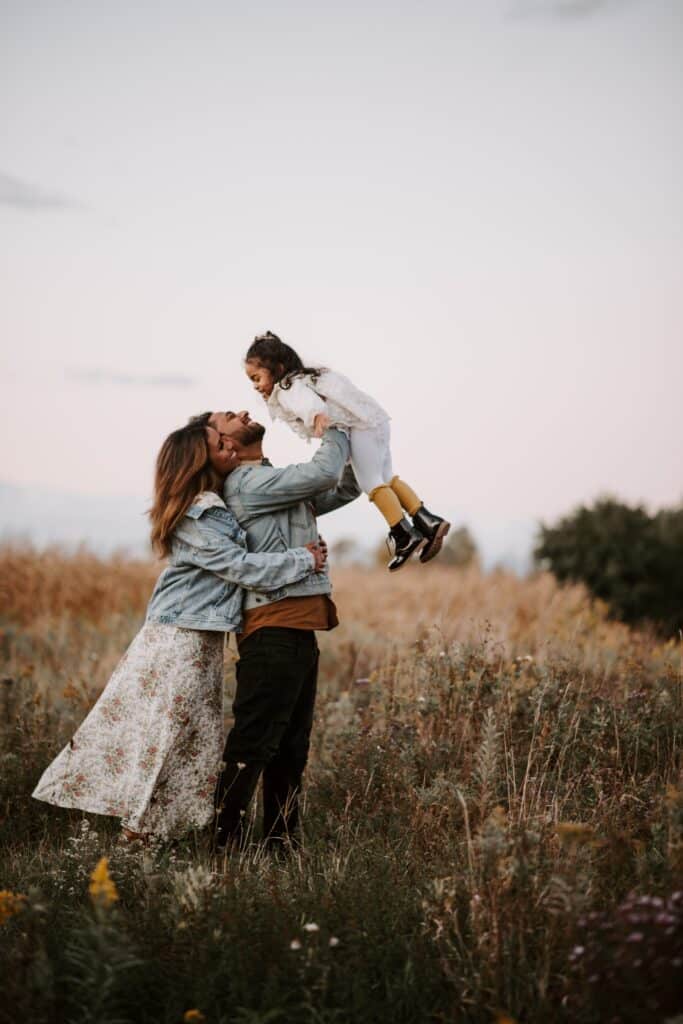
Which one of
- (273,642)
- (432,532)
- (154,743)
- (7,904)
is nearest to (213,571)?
(273,642)

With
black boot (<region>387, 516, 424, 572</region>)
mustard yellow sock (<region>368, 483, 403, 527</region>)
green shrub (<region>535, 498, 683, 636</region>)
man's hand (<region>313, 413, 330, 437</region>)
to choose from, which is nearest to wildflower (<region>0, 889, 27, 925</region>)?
man's hand (<region>313, 413, 330, 437</region>)

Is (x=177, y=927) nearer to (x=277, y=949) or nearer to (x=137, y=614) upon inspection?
(x=277, y=949)

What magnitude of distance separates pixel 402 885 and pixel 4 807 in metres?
2.60

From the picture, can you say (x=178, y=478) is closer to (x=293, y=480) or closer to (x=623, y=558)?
(x=293, y=480)

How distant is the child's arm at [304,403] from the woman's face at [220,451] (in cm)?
44

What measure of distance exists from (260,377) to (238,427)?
0.64m

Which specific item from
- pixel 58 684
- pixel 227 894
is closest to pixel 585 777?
pixel 227 894

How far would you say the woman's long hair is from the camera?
452 centimetres

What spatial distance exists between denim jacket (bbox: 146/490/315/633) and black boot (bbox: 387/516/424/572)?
0.75 m

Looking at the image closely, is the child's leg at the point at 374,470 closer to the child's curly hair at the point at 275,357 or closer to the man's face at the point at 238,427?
the child's curly hair at the point at 275,357

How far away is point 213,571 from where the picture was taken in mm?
4441

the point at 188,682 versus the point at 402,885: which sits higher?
the point at 188,682

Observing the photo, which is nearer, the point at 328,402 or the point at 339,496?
the point at 328,402

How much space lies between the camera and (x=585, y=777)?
16.1ft
